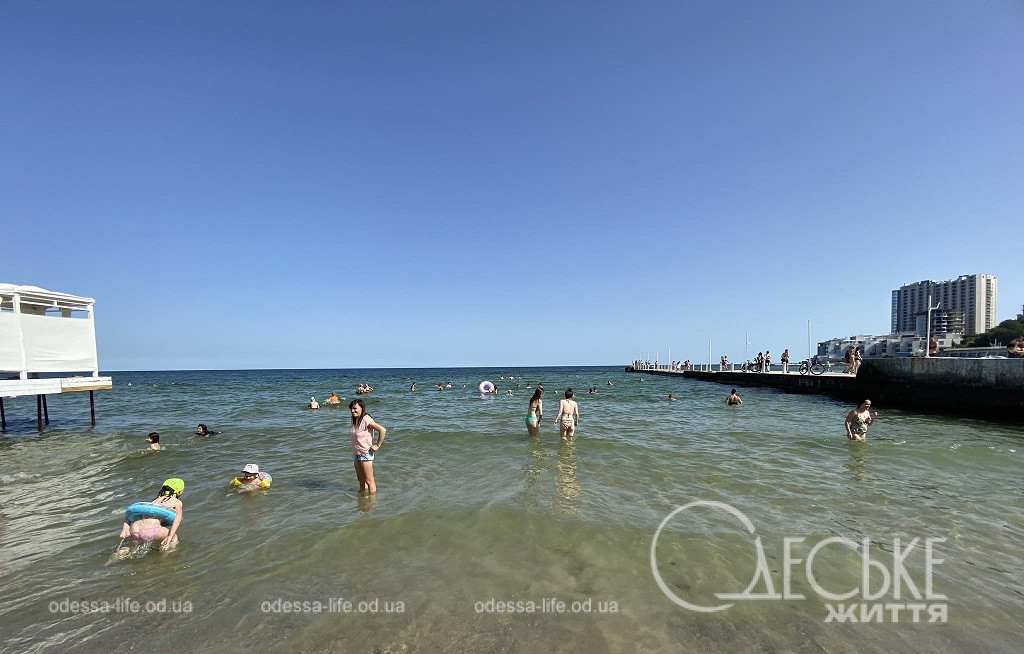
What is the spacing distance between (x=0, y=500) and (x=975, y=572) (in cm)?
1572

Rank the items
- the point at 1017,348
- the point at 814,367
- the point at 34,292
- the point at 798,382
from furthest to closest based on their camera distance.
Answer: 1. the point at 814,367
2. the point at 798,382
3. the point at 1017,348
4. the point at 34,292

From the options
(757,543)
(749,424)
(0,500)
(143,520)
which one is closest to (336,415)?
(0,500)

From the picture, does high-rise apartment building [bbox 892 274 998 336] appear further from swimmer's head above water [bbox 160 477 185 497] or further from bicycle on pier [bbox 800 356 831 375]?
swimmer's head above water [bbox 160 477 185 497]

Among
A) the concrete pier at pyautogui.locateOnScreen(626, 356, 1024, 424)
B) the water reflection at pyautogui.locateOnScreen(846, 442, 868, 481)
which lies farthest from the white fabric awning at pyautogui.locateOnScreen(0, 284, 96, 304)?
the concrete pier at pyautogui.locateOnScreen(626, 356, 1024, 424)

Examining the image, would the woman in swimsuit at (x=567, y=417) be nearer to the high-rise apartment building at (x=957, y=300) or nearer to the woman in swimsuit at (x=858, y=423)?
the woman in swimsuit at (x=858, y=423)

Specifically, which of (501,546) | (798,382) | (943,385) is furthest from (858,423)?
(798,382)

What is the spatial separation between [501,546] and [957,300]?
117829 millimetres

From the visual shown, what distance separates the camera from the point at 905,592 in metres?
4.73

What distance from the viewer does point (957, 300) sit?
280ft

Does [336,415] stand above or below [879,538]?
below

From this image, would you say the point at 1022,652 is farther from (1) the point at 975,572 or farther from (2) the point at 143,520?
(2) the point at 143,520

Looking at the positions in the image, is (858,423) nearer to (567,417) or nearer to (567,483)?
(567,417)

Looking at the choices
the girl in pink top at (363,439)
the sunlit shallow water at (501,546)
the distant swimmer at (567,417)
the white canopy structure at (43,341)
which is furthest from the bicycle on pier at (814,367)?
the white canopy structure at (43,341)

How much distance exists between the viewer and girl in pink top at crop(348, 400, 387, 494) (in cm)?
789
